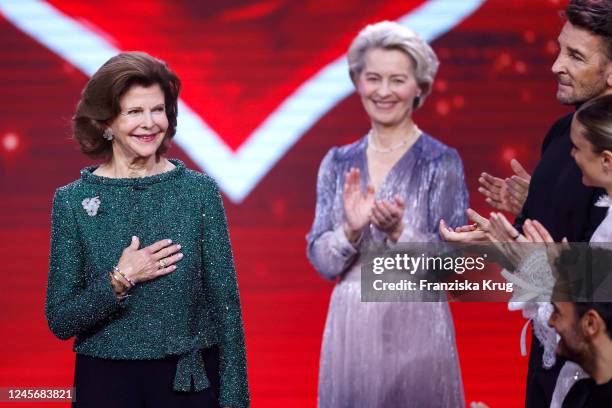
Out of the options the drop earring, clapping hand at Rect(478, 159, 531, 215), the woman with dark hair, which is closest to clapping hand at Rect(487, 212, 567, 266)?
the woman with dark hair

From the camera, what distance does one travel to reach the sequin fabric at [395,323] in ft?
11.8

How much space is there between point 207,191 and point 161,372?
20.4 inches

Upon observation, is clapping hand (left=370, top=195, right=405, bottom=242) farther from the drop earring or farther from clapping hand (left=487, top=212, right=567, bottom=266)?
the drop earring

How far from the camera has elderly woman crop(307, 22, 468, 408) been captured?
357cm

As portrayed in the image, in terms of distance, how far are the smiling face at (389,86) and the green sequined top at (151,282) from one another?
1.05 meters

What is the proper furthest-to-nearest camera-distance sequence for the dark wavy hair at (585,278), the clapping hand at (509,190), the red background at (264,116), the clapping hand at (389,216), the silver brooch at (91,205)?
the red background at (264,116), the clapping hand at (389,216), the clapping hand at (509,190), the silver brooch at (91,205), the dark wavy hair at (585,278)

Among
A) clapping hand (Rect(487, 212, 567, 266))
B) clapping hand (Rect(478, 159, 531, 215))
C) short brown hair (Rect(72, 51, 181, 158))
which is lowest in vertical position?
clapping hand (Rect(487, 212, 567, 266))

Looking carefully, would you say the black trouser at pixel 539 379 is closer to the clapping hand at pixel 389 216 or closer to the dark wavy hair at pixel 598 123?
the dark wavy hair at pixel 598 123

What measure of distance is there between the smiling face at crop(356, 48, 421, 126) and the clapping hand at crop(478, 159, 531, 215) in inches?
25.5

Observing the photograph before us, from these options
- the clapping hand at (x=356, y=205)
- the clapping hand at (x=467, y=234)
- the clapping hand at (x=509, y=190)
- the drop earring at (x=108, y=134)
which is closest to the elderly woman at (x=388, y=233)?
the clapping hand at (x=356, y=205)

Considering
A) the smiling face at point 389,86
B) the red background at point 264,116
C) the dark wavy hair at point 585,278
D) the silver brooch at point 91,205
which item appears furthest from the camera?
the red background at point 264,116

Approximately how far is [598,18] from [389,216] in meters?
0.95

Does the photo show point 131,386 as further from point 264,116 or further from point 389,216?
point 264,116

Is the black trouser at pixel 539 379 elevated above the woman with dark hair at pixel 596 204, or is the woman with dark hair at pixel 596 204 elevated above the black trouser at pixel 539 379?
the woman with dark hair at pixel 596 204
